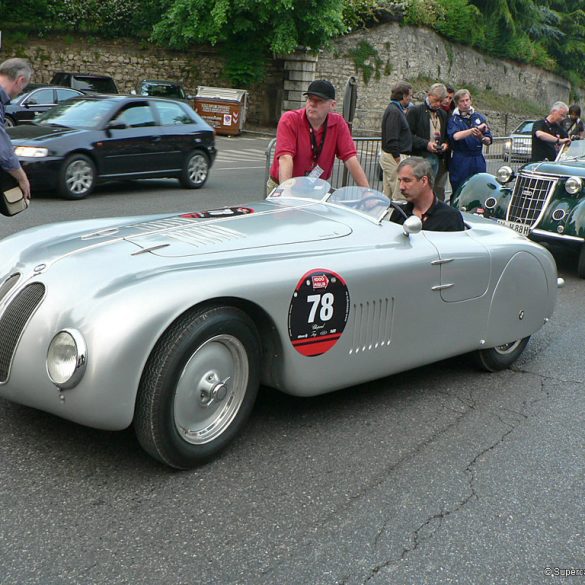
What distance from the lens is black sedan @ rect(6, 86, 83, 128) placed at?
61.2ft

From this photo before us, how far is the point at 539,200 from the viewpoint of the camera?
911 cm

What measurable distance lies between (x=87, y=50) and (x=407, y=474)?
31182mm

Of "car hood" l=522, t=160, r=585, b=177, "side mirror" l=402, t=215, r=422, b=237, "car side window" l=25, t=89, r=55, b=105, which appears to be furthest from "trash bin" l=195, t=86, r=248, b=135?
"side mirror" l=402, t=215, r=422, b=237

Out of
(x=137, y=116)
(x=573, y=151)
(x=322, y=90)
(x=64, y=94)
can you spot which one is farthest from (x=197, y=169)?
(x=322, y=90)

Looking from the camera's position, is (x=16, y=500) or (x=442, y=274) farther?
(x=442, y=274)

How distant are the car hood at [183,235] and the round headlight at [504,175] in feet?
19.4

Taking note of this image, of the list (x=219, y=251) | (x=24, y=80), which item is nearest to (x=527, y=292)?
(x=219, y=251)

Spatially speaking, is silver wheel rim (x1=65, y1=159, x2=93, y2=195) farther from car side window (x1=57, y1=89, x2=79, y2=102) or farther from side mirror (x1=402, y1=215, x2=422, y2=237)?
car side window (x1=57, y1=89, x2=79, y2=102)

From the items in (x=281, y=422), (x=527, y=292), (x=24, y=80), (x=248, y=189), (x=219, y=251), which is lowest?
(x=248, y=189)

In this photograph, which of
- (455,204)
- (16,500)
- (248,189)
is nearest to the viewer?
(16,500)

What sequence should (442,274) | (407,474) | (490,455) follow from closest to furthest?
(407,474) < (490,455) < (442,274)

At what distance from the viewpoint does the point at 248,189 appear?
14383 millimetres

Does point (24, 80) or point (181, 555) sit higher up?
point (24, 80)

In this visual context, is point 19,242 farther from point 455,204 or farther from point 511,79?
point 511,79
